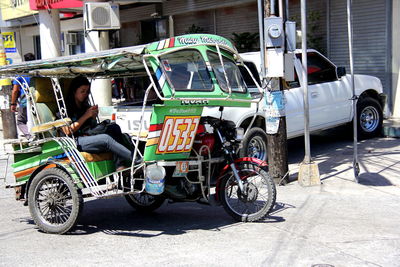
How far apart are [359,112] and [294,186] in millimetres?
4014

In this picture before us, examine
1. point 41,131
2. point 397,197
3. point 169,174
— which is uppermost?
point 41,131

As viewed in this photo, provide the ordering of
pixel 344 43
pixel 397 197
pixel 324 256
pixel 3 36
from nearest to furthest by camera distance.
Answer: pixel 324 256 < pixel 397 197 < pixel 344 43 < pixel 3 36

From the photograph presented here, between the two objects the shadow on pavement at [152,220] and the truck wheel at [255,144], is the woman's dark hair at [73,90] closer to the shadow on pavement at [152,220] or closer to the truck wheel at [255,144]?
the shadow on pavement at [152,220]

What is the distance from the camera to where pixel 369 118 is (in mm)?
12617

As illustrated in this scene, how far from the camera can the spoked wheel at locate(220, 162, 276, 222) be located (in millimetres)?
6831

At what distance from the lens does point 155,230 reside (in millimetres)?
6875

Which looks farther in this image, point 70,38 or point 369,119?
point 70,38

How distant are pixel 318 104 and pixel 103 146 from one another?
576 centimetres

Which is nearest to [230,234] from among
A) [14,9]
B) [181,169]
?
[181,169]

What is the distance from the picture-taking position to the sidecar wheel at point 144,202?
766 cm

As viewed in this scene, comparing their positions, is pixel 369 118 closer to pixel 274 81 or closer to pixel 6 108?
pixel 274 81

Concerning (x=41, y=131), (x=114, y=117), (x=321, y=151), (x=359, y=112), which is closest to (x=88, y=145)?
(x=41, y=131)

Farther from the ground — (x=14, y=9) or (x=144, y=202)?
(x=14, y=9)

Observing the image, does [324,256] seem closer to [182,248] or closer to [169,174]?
[182,248]
